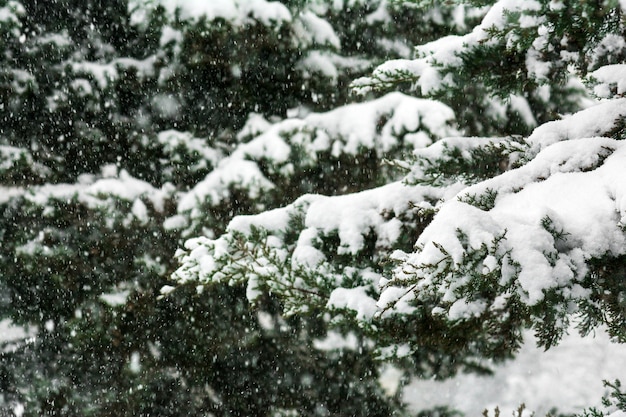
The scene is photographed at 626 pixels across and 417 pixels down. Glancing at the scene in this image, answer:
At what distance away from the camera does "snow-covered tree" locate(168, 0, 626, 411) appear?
1.25 metres

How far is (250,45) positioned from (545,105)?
2.95 metres

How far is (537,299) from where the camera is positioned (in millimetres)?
1194

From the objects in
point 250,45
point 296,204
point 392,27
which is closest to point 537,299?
point 296,204

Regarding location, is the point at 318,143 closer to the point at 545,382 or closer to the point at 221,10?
the point at 221,10

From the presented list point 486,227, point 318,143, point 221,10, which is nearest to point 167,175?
point 318,143

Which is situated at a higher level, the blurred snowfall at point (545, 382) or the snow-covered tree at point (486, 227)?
the snow-covered tree at point (486, 227)

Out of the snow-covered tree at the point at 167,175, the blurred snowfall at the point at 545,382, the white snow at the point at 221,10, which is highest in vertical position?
the white snow at the point at 221,10

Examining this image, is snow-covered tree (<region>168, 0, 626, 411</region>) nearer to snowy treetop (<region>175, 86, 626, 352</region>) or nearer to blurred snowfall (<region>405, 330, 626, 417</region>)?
snowy treetop (<region>175, 86, 626, 352</region>)

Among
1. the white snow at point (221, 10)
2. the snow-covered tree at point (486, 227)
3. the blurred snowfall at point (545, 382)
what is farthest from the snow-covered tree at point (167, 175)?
the blurred snowfall at point (545, 382)

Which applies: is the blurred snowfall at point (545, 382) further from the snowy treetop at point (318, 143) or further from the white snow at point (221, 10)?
the white snow at point (221, 10)

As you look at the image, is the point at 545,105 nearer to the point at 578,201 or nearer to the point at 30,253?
the point at 578,201

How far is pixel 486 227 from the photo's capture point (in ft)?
4.15

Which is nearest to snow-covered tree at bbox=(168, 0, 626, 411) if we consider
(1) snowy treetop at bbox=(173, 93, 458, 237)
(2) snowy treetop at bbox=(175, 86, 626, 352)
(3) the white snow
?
(2) snowy treetop at bbox=(175, 86, 626, 352)

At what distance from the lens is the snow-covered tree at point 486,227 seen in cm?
125
